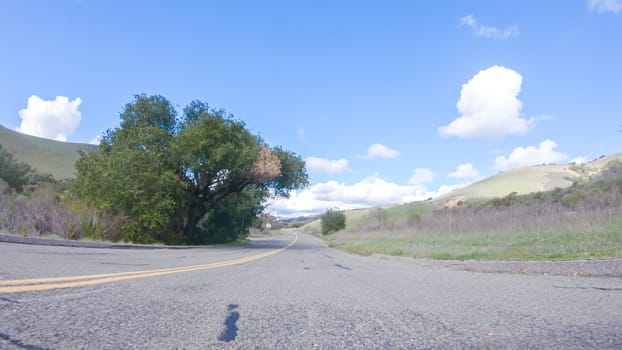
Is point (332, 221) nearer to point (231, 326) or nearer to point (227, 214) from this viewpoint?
point (227, 214)

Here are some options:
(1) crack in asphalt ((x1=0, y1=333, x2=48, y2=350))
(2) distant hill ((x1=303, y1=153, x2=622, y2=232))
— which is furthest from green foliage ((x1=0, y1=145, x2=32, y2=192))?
(1) crack in asphalt ((x1=0, y1=333, x2=48, y2=350))

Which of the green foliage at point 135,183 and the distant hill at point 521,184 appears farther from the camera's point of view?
the distant hill at point 521,184

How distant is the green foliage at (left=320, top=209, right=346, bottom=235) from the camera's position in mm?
75812

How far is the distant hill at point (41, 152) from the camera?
7979 cm

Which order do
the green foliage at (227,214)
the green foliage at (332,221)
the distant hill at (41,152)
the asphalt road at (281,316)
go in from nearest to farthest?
the asphalt road at (281,316) < the green foliage at (227,214) < the green foliage at (332,221) < the distant hill at (41,152)

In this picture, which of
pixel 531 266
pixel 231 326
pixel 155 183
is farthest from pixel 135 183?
pixel 231 326

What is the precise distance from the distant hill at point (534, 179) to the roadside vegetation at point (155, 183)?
41206 mm

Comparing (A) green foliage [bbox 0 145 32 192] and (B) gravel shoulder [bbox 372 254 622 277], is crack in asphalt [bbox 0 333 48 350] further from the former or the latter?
(A) green foliage [bbox 0 145 32 192]

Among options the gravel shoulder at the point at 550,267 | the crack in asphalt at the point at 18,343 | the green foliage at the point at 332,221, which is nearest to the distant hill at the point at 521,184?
the green foliage at the point at 332,221

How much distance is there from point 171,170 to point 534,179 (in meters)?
67.2

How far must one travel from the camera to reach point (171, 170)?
23.1 m

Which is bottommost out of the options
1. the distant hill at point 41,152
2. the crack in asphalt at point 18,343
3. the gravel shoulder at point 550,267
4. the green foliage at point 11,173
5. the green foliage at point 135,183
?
the gravel shoulder at point 550,267

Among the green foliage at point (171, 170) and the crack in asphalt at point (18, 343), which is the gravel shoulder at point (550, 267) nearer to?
the crack in asphalt at point (18, 343)

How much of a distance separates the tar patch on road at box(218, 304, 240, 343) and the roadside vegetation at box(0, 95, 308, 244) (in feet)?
36.0
